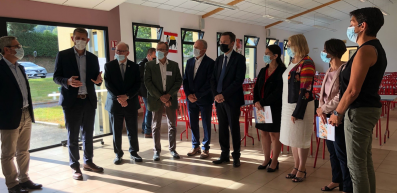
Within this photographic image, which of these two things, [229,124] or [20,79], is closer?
[20,79]

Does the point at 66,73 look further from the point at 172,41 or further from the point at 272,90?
the point at 172,41

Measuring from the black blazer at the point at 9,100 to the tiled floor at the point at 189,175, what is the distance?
2.96ft

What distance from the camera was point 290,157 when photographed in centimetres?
421

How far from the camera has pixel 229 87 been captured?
369cm

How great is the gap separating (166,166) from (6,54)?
235 cm

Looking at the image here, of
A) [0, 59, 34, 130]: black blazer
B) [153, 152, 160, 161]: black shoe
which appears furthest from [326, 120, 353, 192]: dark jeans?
[0, 59, 34, 130]: black blazer

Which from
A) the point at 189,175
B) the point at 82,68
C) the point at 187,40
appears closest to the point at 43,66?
the point at 82,68

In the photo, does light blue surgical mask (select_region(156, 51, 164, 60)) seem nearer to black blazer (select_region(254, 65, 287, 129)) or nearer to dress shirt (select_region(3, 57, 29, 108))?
black blazer (select_region(254, 65, 287, 129))

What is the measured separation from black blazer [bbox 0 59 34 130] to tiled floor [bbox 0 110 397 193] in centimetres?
90

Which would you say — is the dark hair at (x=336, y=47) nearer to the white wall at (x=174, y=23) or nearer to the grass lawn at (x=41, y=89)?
the white wall at (x=174, y=23)

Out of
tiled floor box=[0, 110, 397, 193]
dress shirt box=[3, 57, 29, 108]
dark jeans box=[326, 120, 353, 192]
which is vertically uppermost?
dress shirt box=[3, 57, 29, 108]

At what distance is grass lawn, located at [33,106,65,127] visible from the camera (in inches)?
211

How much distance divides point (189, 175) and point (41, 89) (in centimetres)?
345

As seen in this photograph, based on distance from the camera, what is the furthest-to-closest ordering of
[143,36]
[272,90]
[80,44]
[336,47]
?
1. [143,36]
2. [80,44]
3. [272,90]
4. [336,47]
